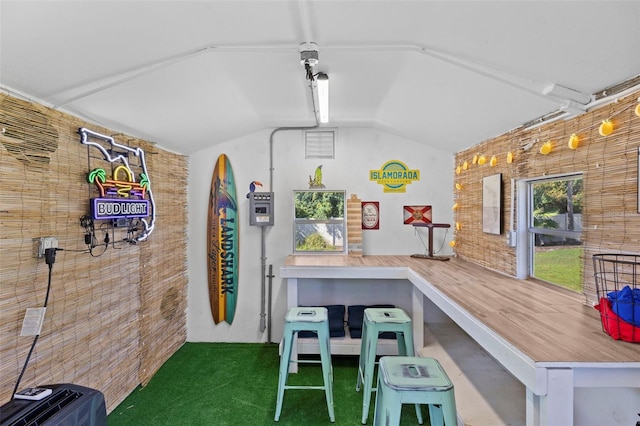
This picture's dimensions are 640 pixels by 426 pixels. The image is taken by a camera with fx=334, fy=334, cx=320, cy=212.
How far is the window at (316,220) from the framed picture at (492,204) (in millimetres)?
1522

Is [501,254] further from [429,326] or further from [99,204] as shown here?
[99,204]

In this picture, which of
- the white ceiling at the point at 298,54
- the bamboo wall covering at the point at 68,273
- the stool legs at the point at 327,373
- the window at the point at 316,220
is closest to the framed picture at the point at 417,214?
the window at the point at 316,220

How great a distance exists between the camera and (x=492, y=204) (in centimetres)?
299

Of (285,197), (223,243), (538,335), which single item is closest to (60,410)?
(538,335)

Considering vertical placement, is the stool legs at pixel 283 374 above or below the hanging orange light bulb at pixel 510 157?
below

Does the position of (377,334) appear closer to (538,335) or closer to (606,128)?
(538,335)

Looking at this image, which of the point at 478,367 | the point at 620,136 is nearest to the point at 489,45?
the point at 620,136

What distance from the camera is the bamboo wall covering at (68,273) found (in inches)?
70.4

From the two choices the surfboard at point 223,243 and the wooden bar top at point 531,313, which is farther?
the surfboard at point 223,243

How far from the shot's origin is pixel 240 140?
3994mm

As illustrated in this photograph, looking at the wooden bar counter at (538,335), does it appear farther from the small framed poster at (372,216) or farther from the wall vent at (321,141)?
the wall vent at (321,141)

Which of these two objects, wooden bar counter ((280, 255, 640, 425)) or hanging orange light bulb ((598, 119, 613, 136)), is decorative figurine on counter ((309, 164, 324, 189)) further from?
hanging orange light bulb ((598, 119, 613, 136))

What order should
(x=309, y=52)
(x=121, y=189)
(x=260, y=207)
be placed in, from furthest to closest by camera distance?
1. (x=260, y=207)
2. (x=121, y=189)
3. (x=309, y=52)

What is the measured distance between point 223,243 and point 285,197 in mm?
911
